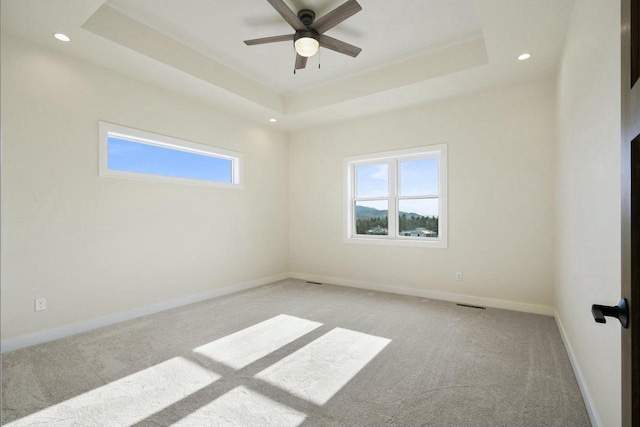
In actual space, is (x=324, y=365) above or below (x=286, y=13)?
below

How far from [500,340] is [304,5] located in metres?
3.67

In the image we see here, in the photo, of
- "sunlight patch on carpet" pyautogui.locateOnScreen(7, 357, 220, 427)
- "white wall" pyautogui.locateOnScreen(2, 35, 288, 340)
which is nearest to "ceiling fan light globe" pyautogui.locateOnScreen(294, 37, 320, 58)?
"white wall" pyautogui.locateOnScreen(2, 35, 288, 340)

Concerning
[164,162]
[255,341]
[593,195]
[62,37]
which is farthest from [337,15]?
[255,341]

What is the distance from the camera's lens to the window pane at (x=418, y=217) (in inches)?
177

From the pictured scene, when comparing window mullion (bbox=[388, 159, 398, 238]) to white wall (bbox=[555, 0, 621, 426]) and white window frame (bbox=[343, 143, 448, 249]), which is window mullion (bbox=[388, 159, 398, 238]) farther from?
white wall (bbox=[555, 0, 621, 426])

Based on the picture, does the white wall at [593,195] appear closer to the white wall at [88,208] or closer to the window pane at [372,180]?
the window pane at [372,180]

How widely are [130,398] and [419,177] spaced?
167 inches

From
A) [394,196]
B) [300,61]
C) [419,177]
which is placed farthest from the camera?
[394,196]

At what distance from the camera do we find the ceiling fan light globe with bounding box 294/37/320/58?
9.09 feet

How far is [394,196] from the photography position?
4828mm

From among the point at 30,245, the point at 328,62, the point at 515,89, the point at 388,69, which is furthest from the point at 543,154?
the point at 30,245

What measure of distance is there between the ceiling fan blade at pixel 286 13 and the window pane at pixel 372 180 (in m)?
2.73

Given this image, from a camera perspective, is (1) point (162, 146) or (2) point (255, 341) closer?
(2) point (255, 341)

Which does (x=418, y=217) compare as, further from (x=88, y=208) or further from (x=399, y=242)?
(x=88, y=208)
